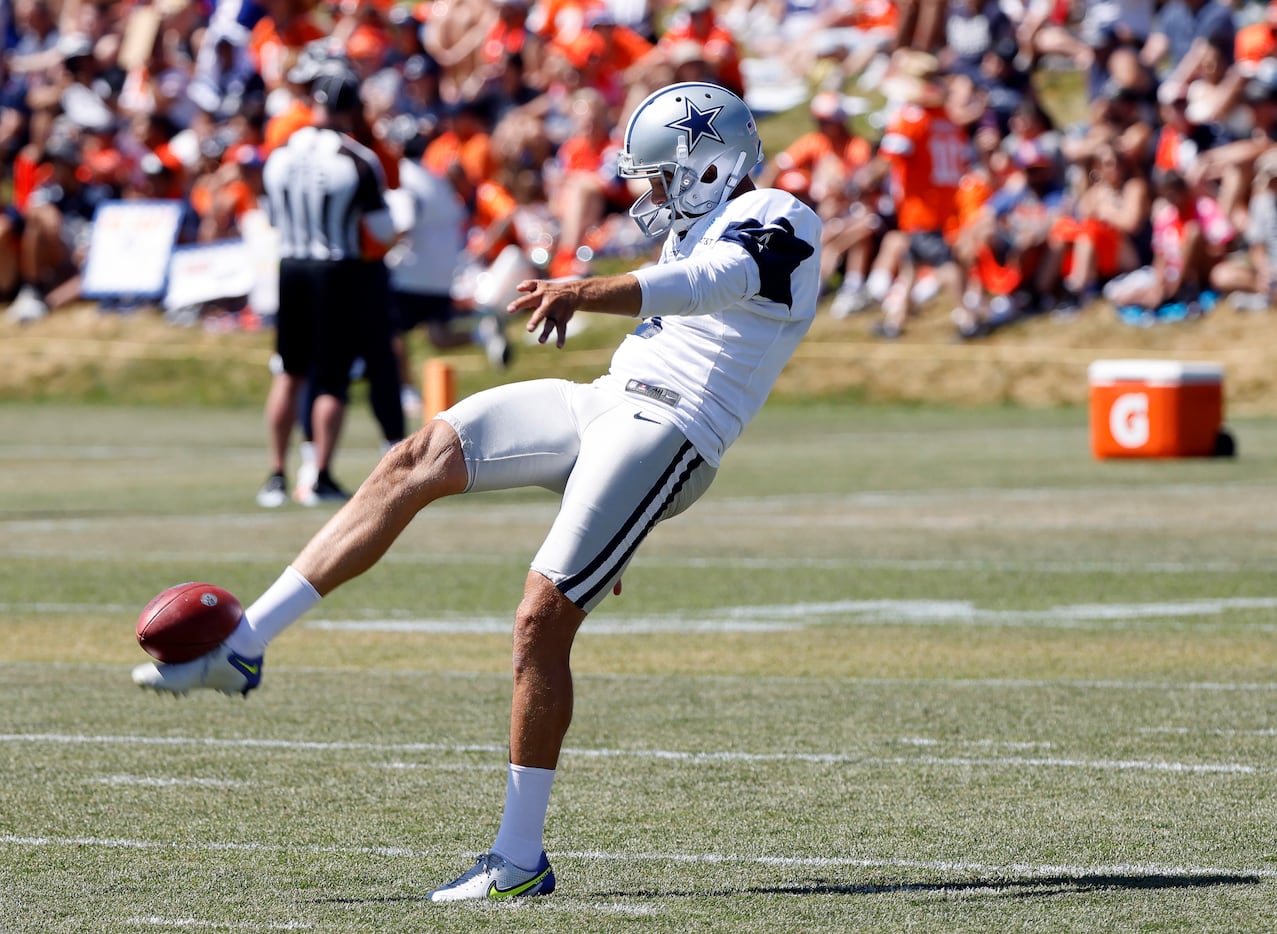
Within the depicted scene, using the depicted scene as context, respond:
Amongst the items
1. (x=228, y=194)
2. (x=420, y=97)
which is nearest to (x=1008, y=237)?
(x=420, y=97)

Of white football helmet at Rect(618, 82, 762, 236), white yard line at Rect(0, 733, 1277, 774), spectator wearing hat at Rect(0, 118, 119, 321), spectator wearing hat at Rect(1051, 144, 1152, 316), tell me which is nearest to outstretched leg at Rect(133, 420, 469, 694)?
white football helmet at Rect(618, 82, 762, 236)

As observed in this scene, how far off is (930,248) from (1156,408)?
23.5ft

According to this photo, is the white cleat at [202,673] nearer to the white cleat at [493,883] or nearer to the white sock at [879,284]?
the white cleat at [493,883]

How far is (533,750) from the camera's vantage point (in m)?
5.25

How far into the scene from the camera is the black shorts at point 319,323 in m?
14.8

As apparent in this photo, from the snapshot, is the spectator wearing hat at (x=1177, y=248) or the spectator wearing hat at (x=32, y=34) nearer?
the spectator wearing hat at (x=1177, y=248)

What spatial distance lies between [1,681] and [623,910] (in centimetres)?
417

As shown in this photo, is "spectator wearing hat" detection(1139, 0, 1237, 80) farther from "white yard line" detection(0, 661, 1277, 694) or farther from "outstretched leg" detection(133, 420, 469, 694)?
"outstretched leg" detection(133, 420, 469, 694)

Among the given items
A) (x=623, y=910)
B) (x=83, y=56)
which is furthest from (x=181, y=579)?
(x=83, y=56)

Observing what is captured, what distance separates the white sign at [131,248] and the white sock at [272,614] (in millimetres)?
23751

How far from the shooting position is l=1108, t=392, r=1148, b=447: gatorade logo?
18000mm

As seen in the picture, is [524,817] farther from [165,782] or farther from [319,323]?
[319,323]

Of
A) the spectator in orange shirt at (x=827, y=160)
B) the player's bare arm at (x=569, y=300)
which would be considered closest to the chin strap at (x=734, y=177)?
the player's bare arm at (x=569, y=300)

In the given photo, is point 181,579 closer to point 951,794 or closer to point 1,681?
point 1,681
